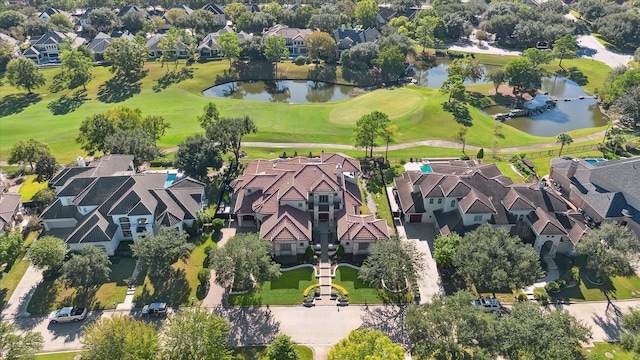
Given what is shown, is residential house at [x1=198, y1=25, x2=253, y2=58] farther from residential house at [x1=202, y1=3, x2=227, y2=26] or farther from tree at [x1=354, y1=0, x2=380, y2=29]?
tree at [x1=354, y1=0, x2=380, y2=29]

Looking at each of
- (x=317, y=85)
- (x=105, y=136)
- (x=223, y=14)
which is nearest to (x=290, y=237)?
(x=105, y=136)

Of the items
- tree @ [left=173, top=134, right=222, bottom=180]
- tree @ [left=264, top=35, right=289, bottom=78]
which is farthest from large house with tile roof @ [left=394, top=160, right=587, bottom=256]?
tree @ [left=264, top=35, right=289, bottom=78]

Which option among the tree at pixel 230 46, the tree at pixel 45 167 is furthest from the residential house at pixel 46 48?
the tree at pixel 45 167

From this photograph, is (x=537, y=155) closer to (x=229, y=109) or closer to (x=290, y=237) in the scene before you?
(x=290, y=237)

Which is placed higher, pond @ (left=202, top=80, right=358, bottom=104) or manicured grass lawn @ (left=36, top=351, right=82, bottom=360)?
manicured grass lawn @ (left=36, top=351, right=82, bottom=360)

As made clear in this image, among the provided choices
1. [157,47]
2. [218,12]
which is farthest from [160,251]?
[218,12]

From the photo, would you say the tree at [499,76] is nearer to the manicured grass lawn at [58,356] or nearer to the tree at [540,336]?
the tree at [540,336]
